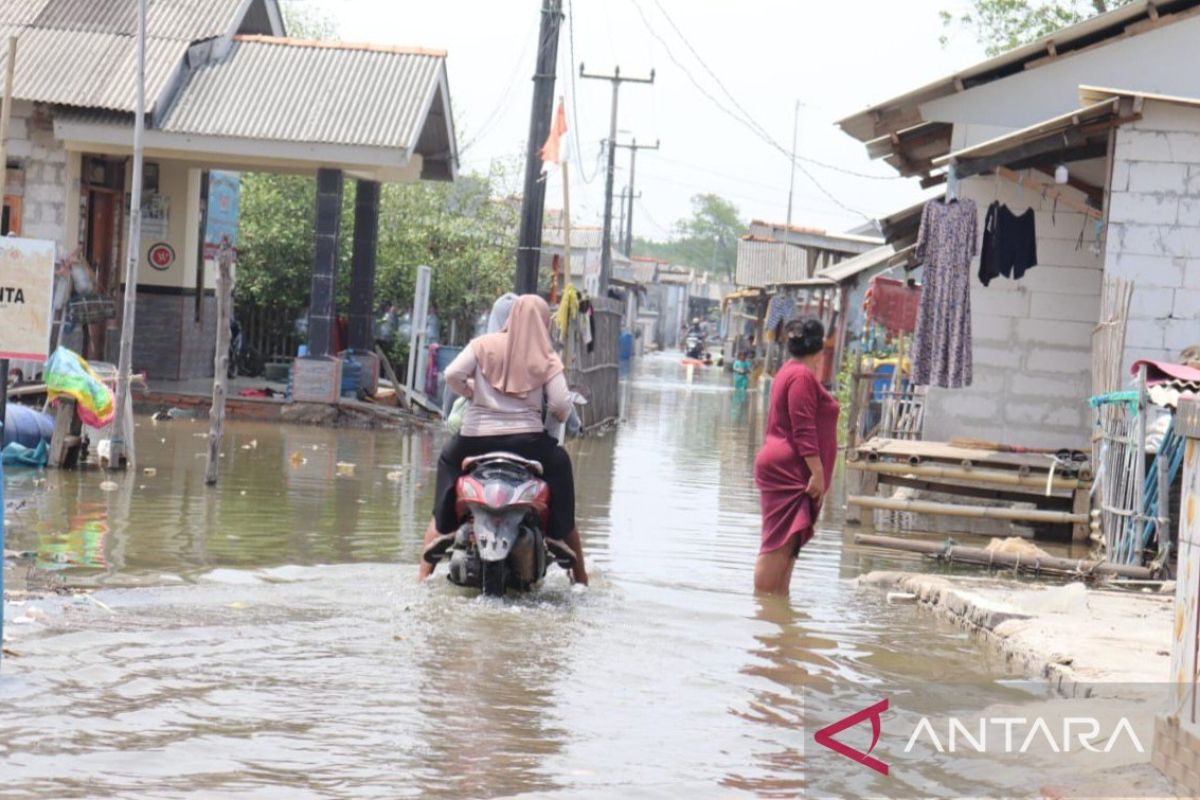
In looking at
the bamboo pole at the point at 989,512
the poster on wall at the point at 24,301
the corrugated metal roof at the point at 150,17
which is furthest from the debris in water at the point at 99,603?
the corrugated metal roof at the point at 150,17

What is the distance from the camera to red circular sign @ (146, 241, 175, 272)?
2366 cm

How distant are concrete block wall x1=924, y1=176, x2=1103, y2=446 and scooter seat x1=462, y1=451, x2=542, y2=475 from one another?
25.5ft

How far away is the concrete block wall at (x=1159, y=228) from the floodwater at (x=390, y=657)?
3093 millimetres

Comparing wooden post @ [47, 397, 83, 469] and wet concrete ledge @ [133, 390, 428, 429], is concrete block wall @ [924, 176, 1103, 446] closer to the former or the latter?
wooden post @ [47, 397, 83, 469]

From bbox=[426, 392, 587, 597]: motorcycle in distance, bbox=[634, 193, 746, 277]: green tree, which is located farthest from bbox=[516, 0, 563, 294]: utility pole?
bbox=[634, 193, 746, 277]: green tree

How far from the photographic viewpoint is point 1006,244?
1465cm

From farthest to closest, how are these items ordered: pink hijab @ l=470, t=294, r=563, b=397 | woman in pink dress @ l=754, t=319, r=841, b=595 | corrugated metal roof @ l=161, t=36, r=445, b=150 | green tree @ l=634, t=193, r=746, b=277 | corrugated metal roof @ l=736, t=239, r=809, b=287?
green tree @ l=634, t=193, r=746, b=277, corrugated metal roof @ l=736, t=239, r=809, b=287, corrugated metal roof @ l=161, t=36, r=445, b=150, woman in pink dress @ l=754, t=319, r=841, b=595, pink hijab @ l=470, t=294, r=563, b=397

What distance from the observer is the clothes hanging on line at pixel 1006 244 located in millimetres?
14617

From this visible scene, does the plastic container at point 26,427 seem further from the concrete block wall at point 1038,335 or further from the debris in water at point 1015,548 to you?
the concrete block wall at point 1038,335

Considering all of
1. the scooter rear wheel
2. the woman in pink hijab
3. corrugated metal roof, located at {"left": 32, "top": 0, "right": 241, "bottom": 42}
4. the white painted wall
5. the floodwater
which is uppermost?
corrugated metal roof, located at {"left": 32, "top": 0, "right": 241, "bottom": 42}

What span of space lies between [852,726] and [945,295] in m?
8.02

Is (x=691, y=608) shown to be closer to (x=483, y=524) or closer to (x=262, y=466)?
(x=483, y=524)

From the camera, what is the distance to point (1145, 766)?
5453 mm

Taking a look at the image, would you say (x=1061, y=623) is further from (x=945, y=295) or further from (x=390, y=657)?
(x=945, y=295)
